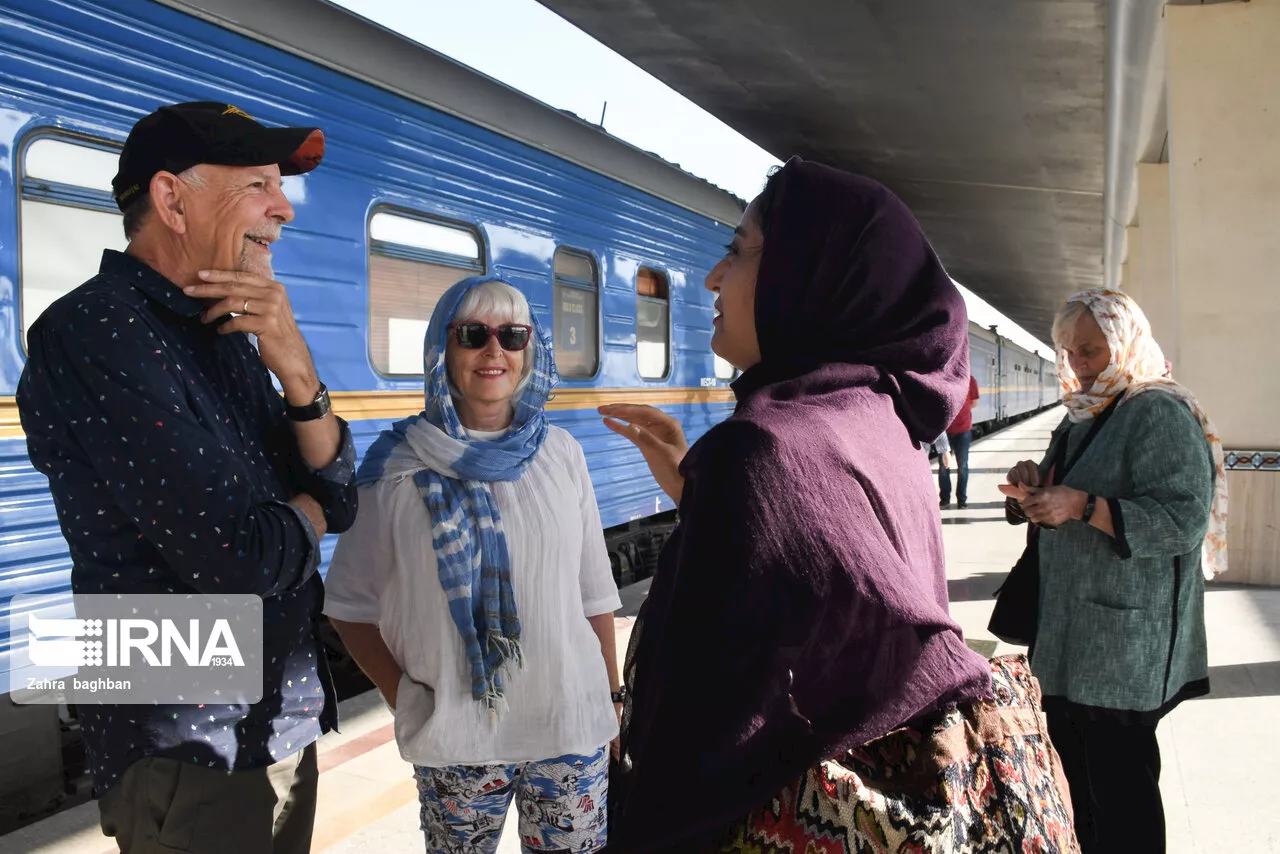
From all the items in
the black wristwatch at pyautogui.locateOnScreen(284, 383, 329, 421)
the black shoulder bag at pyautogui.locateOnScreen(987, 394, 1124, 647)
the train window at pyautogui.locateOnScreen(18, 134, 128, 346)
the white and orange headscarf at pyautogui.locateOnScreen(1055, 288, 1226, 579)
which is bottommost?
the black shoulder bag at pyautogui.locateOnScreen(987, 394, 1124, 647)

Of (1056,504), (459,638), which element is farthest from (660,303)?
(459,638)

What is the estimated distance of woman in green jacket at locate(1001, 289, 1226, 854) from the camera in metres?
2.50

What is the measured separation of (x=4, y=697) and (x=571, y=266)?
3698 mm

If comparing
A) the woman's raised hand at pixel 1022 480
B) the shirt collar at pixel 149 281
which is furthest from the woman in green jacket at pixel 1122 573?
the shirt collar at pixel 149 281

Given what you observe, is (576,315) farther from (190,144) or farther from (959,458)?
(959,458)

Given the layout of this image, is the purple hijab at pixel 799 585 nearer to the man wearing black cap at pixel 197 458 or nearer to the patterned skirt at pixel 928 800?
the patterned skirt at pixel 928 800

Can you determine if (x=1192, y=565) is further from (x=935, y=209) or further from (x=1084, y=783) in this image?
(x=935, y=209)

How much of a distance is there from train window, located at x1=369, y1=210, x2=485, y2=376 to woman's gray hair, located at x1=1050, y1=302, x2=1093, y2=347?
269 centimetres

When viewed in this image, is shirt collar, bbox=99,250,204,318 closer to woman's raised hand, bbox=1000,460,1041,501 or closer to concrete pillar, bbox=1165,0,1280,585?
woman's raised hand, bbox=1000,460,1041,501

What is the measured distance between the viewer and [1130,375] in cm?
265

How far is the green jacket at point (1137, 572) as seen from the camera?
97.9 inches

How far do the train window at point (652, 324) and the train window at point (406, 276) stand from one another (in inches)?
82.2

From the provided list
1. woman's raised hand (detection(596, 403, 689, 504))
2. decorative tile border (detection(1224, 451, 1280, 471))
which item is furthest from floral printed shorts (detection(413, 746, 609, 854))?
decorative tile border (detection(1224, 451, 1280, 471))

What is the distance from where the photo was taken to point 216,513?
141 cm
